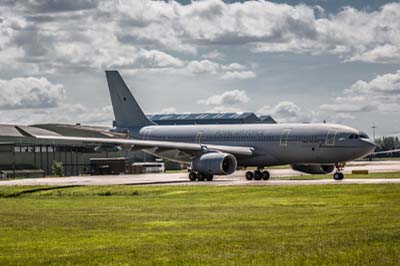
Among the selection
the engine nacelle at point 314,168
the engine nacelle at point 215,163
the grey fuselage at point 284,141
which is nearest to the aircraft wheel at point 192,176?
the engine nacelle at point 215,163

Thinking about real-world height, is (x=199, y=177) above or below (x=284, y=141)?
below

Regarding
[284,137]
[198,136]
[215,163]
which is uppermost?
[198,136]

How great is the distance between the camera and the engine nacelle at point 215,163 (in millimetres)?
58406

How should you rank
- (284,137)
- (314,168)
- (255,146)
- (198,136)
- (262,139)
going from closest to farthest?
(284,137)
(262,139)
(255,146)
(314,168)
(198,136)

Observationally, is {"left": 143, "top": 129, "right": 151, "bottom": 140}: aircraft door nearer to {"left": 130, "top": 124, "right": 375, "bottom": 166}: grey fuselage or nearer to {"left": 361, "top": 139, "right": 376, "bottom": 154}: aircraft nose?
{"left": 130, "top": 124, "right": 375, "bottom": 166}: grey fuselage

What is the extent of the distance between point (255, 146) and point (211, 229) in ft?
130

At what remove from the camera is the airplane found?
58375 mm

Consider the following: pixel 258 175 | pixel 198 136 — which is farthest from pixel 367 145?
pixel 198 136

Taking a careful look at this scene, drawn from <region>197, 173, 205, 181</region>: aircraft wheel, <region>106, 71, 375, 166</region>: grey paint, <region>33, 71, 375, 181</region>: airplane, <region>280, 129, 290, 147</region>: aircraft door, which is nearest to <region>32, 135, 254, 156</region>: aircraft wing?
<region>33, 71, 375, 181</region>: airplane

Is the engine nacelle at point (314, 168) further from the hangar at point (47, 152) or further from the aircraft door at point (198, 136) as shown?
the hangar at point (47, 152)

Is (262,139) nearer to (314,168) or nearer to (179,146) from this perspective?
(314,168)

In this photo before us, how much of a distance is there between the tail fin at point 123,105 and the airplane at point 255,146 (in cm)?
285

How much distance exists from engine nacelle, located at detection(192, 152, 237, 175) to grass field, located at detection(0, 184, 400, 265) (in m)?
17.6

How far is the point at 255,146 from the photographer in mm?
63000
